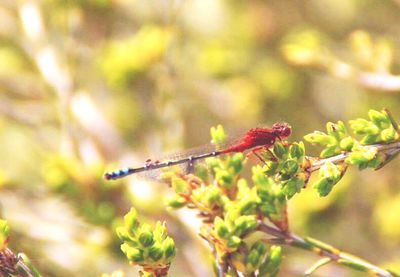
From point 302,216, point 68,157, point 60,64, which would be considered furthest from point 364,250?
point 60,64

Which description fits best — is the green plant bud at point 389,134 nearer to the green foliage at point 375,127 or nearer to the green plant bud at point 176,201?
the green foliage at point 375,127

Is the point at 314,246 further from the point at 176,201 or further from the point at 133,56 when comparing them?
the point at 133,56

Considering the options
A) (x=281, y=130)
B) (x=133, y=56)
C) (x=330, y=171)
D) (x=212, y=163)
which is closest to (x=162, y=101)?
(x=133, y=56)

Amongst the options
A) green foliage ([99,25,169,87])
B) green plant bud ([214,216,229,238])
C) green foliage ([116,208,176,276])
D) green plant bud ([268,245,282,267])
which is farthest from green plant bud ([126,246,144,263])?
green foliage ([99,25,169,87])

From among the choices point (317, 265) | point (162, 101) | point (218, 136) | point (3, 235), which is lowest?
point (317, 265)

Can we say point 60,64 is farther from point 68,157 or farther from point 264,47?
point 264,47

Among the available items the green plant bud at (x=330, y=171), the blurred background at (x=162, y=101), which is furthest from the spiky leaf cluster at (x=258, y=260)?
the blurred background at (x=162, y=101)

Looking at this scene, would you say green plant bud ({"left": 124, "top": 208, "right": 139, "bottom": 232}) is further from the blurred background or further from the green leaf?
the blurred background
